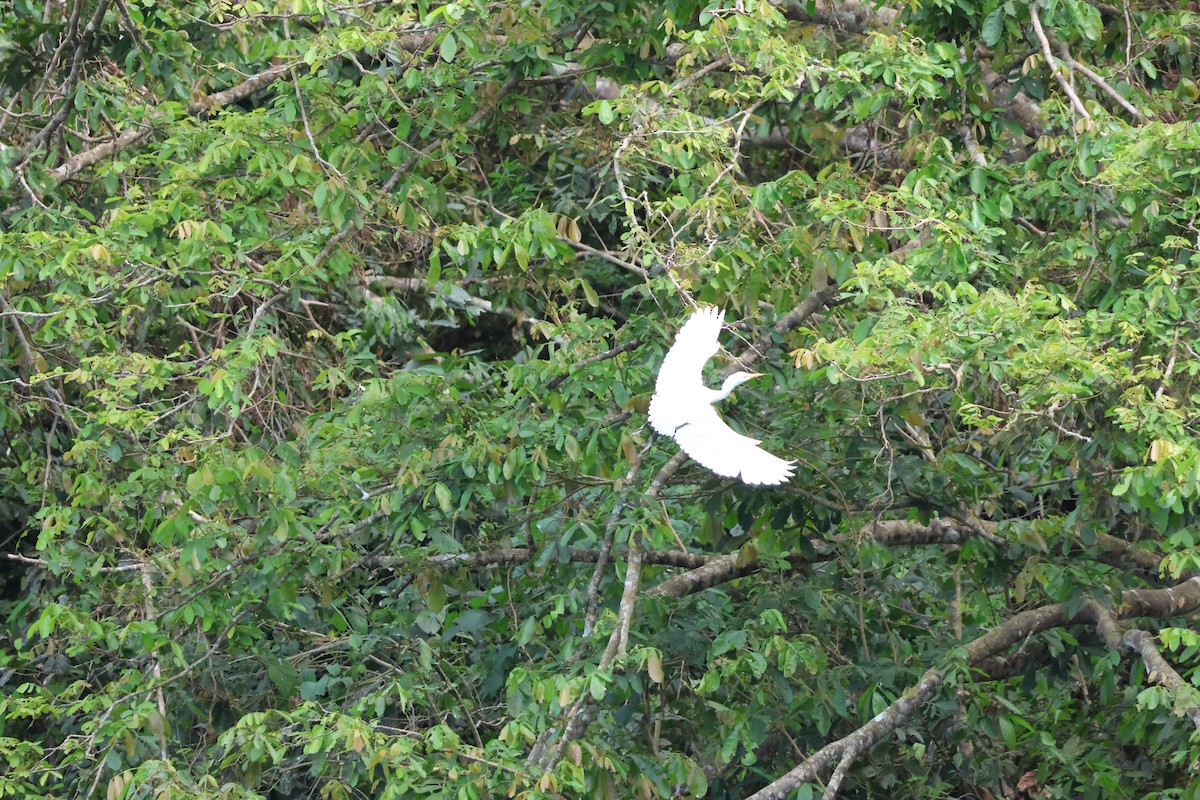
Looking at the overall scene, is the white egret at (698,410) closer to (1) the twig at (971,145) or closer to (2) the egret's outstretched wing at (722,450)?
(2) the egret's outstretched wing at (722,450)

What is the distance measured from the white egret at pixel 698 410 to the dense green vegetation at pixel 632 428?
0.15 meters

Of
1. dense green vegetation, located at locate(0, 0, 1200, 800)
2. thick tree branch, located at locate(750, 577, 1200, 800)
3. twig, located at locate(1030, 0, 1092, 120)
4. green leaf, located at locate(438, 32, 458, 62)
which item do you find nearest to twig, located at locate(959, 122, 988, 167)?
dense green vegetation, located at locate(0, 0, 1200, 800)

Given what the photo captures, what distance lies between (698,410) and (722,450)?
0.12m

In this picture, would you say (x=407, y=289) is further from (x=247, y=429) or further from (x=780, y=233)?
(x=780, y=233)

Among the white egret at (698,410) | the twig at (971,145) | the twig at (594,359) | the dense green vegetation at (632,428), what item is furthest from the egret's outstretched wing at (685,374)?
the twig at (971,145)

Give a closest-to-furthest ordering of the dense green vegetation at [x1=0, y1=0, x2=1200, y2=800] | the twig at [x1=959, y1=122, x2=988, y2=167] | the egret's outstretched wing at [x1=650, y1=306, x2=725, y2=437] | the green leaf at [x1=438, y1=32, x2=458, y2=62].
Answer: the egret's outstretched wing at [x1=650, y1=306, x2=725, y2=437] → the dense green vegetation at [x1=0, y1=0, x2=1200, y2=800] → the green leaf at [x1=438, y1=32, x2=458, y2=62] → the twig at [x1=959, y1=122, x2=988, y2=167]

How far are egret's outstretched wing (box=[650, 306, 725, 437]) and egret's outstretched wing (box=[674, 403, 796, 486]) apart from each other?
0.03 meters

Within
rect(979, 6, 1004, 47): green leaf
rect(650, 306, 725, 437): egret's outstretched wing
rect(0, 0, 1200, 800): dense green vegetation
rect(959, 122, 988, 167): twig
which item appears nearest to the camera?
rect(650, 306, 725, 437): egret's outstretched wing

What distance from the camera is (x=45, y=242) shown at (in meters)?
4.80

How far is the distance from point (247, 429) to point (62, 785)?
1.46 metres

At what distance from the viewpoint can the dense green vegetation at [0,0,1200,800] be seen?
3.97 metres

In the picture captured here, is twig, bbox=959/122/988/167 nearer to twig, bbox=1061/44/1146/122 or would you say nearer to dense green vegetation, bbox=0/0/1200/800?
dense green vegetation, bbox=0/0/1200/800

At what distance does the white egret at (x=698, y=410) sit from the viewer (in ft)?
12.5

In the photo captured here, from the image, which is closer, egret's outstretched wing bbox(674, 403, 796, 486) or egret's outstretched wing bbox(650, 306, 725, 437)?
egret's outstretched wing bbox(674, 403, 796, 486)
